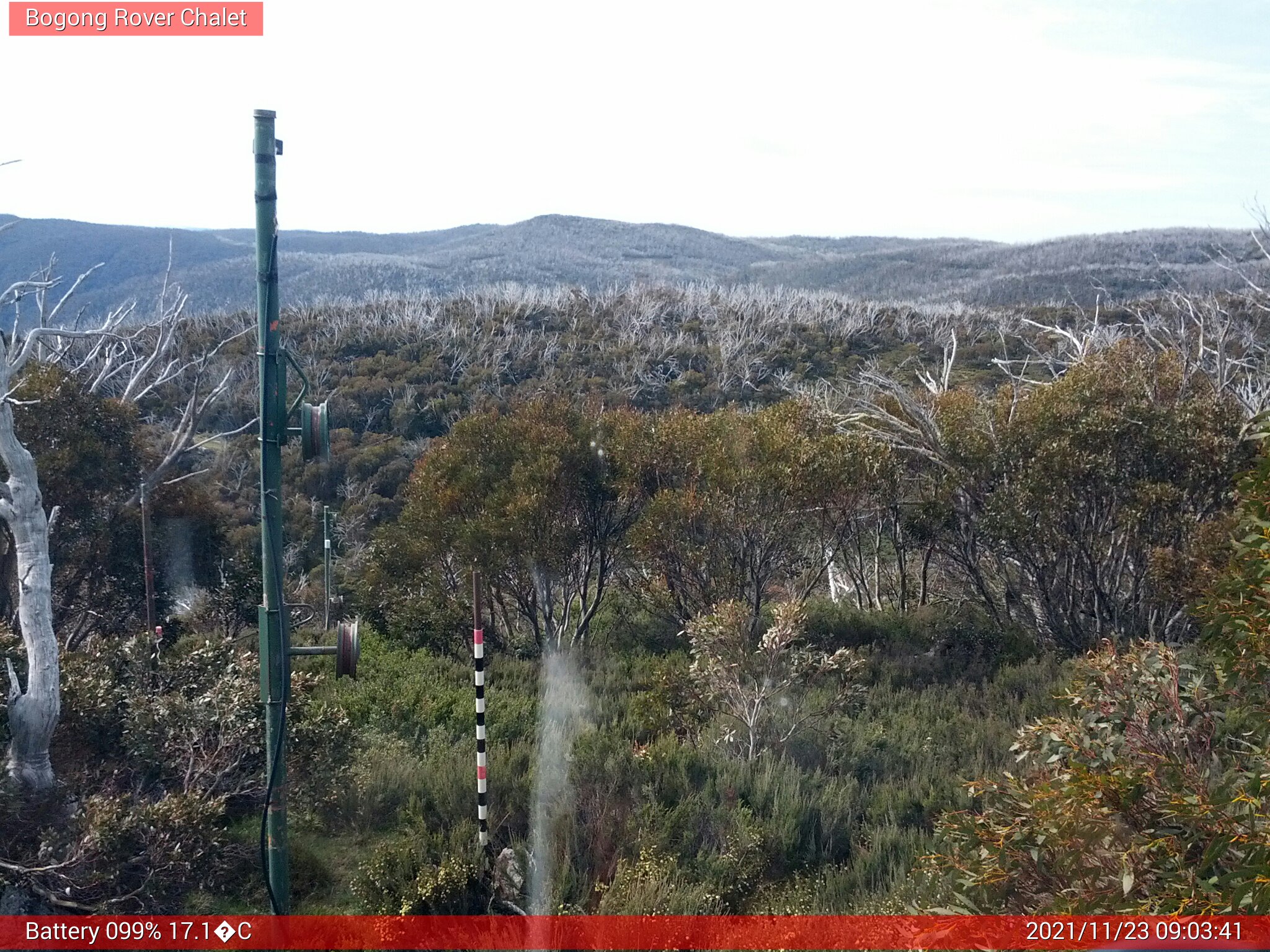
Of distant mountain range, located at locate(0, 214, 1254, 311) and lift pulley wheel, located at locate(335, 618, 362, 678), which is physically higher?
distant mountain range, located at locate(0, 214, 1254, 311)

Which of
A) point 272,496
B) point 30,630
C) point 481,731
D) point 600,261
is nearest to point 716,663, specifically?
point 481,731

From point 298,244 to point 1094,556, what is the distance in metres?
78.8

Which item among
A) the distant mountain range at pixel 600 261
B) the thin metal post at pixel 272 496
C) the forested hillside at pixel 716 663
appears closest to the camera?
the forested hillside at pixel 716 663

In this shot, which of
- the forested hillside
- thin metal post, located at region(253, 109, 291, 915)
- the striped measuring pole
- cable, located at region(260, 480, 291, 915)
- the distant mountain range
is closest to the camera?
the forested hillside

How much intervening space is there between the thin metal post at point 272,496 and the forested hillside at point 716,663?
730mm

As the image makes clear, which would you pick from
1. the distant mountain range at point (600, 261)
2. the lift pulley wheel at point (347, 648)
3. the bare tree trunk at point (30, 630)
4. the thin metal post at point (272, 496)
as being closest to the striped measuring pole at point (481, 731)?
the lift pulley wheel at point (347, 648)

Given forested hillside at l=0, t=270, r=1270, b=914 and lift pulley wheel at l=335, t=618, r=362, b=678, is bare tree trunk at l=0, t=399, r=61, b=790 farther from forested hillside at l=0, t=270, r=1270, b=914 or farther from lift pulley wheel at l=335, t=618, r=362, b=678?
lift pulley wheel at l=335, t=618, r=362, b=678

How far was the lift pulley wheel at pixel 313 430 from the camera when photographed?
463 centimetres

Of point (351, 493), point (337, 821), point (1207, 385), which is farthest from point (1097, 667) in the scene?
point (351, 493)

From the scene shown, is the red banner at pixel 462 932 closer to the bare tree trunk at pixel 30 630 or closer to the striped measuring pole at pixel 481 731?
the striped measuring pole at pixel 481 731

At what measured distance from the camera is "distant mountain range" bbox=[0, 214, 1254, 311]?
47.1 meters

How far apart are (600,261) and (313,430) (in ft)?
231

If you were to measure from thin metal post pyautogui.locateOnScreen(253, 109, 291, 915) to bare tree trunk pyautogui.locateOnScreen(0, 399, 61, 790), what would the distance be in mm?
1805

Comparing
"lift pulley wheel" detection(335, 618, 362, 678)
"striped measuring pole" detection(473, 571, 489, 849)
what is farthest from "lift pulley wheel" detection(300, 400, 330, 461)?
"striped measuring pole" detection(473, 571, 489, 849)
